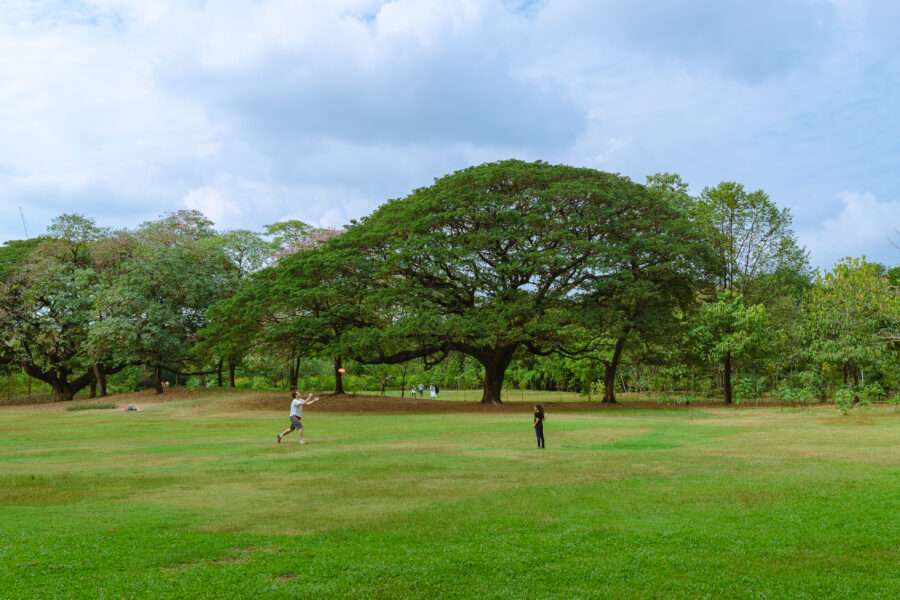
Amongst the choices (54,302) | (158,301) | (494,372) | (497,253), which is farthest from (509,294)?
(54,302)

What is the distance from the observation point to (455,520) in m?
8.83

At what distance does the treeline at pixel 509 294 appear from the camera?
31.7 m

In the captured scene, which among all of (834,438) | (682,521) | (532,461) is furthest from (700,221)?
(682,521)

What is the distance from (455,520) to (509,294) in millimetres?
24350

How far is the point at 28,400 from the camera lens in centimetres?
5066

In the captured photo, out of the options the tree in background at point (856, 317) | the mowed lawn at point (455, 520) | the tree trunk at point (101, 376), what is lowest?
the mowed lawn at point (455, 520)

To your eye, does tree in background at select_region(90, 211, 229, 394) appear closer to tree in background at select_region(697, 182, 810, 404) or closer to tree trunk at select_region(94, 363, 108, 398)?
tree trunk at select_region(94, 363, 108, 398)

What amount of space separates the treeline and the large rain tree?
116mm

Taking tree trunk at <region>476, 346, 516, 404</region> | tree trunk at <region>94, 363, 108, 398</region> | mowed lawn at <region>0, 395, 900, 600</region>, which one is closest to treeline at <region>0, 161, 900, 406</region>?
tree trunk at <region>476, 346, 516, 404</region>

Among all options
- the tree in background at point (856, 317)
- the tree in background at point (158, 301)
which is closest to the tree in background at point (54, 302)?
the tree in background at point (158, 301)

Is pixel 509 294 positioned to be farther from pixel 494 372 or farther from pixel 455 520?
pixel 455 520

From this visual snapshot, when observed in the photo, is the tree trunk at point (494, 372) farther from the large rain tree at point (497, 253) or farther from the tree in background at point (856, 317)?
the tree in background at point (856, 317)

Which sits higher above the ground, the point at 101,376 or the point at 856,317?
the point at 856,317

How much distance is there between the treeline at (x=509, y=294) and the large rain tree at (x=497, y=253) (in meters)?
0.12
